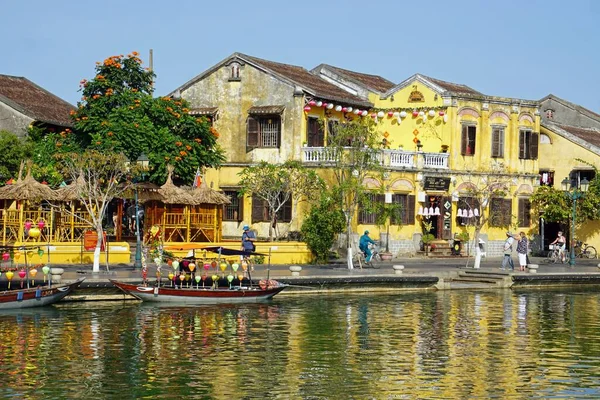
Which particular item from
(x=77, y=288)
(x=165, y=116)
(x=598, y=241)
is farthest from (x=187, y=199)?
(x=598, y=241)

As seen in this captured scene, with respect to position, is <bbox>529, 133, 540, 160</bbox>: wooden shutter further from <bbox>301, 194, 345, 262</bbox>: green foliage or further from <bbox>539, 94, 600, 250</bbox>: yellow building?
<bbox>301, 194, 345, 262</bbox>: green foliage

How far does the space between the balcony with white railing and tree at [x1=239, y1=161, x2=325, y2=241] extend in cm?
118

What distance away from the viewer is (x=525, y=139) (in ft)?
175

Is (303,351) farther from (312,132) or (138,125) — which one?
(312,132)

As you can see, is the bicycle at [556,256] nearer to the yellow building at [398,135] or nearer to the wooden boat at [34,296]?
the yellow building at [398,135]

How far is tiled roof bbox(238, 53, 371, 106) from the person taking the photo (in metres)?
48.4

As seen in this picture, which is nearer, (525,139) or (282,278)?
(282,278)

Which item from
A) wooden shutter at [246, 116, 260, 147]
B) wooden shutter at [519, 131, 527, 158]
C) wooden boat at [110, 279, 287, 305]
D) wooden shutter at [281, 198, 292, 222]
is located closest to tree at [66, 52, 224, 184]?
wooden shutter at [246, 116, 260, 147]

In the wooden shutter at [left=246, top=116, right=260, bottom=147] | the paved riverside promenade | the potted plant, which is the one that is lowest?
the paved riverside promenade

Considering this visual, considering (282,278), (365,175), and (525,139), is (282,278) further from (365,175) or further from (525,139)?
(525,139)

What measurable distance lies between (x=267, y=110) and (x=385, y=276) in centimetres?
1259

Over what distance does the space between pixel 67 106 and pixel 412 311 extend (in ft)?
96.4

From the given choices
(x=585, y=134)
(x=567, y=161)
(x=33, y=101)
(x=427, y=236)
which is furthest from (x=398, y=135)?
(x=33, y=101)

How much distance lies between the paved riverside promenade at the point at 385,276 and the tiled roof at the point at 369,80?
10868 mm
